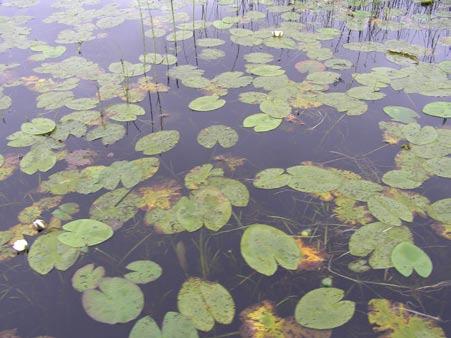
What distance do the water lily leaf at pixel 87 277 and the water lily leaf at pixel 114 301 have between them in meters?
0.03

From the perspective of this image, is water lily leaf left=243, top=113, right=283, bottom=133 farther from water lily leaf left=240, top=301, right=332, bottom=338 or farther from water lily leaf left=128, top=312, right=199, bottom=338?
water lily leaf left=128, top=312, right=199, bottom=338

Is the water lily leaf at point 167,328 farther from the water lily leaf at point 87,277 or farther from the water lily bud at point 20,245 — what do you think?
the water lily bud at point 20,245

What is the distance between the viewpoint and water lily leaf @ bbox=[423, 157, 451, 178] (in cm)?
231

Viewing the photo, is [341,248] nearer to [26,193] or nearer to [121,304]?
[121,304]

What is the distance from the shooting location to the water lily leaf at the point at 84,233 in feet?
6.61

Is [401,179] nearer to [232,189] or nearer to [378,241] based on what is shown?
[378,241]

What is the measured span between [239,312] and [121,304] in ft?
1.65

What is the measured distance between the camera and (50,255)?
6.45 feet

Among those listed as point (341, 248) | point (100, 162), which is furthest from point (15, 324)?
point (341, 248)

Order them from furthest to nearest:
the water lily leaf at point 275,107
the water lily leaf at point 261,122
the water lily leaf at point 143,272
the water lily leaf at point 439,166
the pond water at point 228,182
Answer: the water lily leaf at point 275,107 < the water lily leaf at point 261,122 < the water lily leaf at point 439,166 < the water lily leaf at point 143,272 < the pond water at point 228,182

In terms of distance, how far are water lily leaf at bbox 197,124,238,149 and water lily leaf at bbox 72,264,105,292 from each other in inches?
40.7

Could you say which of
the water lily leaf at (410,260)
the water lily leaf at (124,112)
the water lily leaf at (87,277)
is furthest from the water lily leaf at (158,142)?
the water lily leaf at (410,260)

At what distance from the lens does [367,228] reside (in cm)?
202

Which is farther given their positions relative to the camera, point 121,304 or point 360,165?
point 360,165
